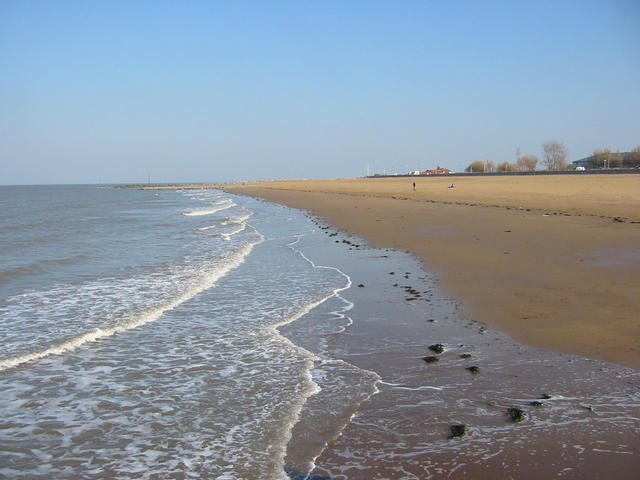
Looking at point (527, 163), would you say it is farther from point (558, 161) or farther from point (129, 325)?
A: point (129, 325)

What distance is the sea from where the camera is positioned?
3.95 metres

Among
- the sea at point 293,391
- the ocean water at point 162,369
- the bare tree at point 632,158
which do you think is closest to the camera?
the sea at point 293,391

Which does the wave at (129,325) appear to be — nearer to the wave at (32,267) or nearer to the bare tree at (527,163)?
the wave at (32,267)

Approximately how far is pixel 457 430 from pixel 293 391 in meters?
1.81

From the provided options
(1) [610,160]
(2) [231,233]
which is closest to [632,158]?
(1) [610,160]

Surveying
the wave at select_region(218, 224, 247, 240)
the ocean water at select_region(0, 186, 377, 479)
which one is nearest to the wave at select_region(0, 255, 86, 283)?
the ocean water at select_region(0, 186, 377, 479)

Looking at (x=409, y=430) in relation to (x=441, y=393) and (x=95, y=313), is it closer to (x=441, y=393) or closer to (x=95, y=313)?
(x=441, y=393)

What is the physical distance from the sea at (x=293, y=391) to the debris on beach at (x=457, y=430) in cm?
3

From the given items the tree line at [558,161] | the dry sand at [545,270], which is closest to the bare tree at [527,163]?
the tree line at [558,161]

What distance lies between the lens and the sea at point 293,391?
155 inches

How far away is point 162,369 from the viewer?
247 inches

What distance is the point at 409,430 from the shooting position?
173 inches

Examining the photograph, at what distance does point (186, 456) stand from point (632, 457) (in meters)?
3.36

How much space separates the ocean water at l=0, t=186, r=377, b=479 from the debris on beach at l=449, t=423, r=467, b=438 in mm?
927
